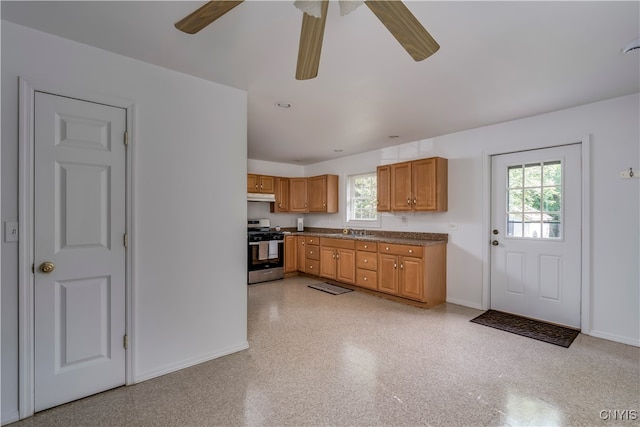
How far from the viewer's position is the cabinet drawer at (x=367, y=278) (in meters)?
4.66

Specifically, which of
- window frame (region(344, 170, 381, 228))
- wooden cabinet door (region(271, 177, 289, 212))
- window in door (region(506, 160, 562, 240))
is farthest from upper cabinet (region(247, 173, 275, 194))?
window in door (region(506, 160, 562, 240))

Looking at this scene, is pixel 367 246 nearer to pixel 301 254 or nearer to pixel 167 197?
pixel 301 254

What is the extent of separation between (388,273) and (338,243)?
3.76ft

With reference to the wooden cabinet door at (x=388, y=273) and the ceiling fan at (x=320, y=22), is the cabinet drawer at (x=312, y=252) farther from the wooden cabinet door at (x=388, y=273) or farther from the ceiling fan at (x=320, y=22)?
the ceiling fan at (x=320, y=22)

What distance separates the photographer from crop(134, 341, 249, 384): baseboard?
7.55 ft

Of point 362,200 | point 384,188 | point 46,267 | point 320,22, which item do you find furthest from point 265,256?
point 320,22

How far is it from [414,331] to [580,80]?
9.20 feet

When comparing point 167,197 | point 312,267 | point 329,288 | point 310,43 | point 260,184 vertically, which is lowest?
point 329,288

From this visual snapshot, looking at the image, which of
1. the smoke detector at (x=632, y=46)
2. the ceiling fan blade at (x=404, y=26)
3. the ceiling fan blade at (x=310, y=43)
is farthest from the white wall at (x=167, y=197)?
the smoke detector at (x=632, y=46)

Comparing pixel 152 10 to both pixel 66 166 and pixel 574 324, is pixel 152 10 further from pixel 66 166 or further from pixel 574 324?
pixel 574 324

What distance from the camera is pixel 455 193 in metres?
4.32

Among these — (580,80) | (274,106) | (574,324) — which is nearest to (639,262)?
(574,324)

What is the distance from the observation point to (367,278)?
15.6 feet

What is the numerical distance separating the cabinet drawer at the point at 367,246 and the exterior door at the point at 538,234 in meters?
1.58
